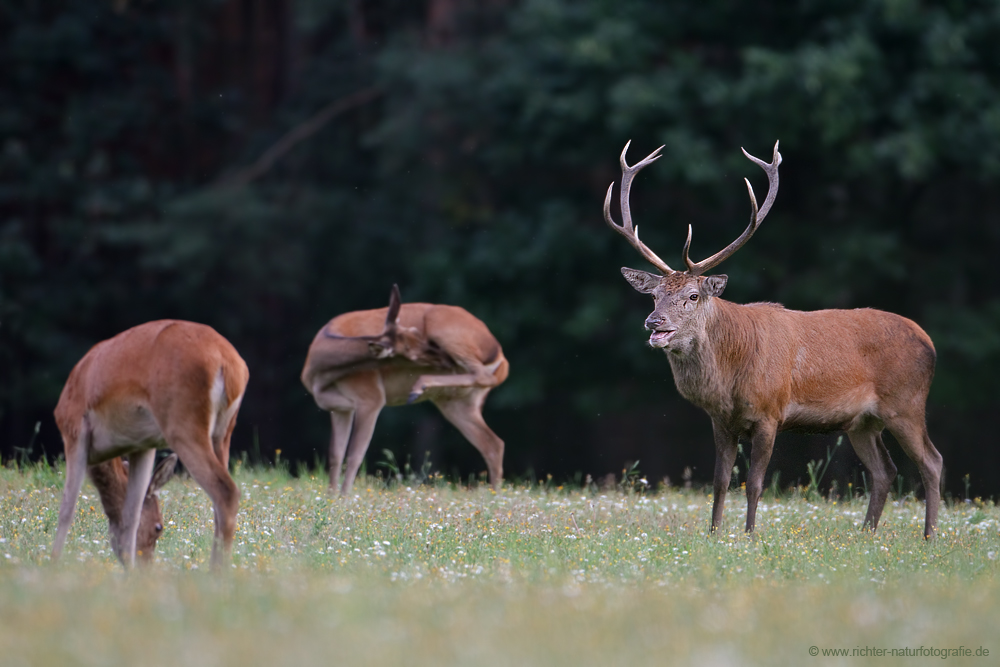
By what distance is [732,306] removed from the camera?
8891 millimetres

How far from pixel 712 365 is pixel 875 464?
1.70m

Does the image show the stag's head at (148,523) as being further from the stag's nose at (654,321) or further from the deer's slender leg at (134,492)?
the stag's nose at (654,321)

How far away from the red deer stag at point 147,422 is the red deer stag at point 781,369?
3.18 meters

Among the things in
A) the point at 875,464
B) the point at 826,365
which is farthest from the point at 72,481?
the point at 875,464

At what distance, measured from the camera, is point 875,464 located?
930 centimetres

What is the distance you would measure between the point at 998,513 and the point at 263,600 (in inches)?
271

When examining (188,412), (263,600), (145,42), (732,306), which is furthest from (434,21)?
(263,600)

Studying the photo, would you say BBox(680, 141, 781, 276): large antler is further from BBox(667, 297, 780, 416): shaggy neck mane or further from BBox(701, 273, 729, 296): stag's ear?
BBox(667, 297, 780, 416): shaggy neck mane

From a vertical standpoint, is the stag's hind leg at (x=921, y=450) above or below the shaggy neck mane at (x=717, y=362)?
below

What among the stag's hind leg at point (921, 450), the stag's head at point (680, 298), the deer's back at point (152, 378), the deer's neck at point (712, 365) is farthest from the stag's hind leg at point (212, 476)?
the stag's hind leg at point (921, 450)

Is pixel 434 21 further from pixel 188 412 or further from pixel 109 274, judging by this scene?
pixel 188 412

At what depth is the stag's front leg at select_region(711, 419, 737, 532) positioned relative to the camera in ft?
27.8

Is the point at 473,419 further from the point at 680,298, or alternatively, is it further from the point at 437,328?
the point at 680,298

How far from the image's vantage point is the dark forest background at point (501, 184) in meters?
16.3
